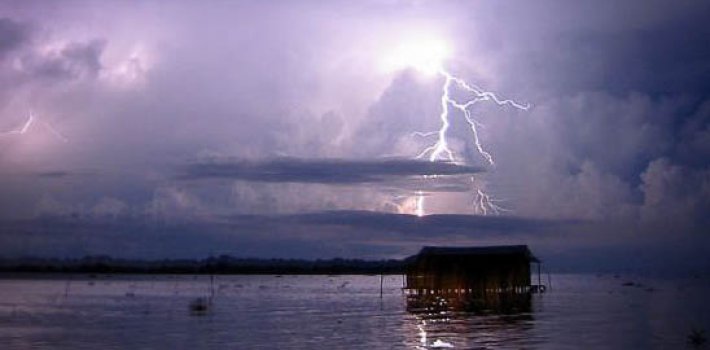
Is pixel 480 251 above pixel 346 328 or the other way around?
above

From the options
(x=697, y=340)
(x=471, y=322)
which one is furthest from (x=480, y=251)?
(x=697, y=340)

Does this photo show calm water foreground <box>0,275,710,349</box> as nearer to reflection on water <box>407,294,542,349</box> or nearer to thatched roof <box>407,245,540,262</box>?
reflection on water <box>407,294,542,349</box>

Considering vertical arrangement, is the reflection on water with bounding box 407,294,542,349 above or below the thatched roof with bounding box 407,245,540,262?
below

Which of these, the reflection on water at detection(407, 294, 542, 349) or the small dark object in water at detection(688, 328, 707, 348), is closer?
the small dark object in water at detection(688, 328, 707, 348)

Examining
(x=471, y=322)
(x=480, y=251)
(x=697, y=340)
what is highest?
(x=480, y=251)

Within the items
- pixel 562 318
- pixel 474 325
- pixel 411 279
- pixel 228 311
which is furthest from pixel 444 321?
pixel 411 279

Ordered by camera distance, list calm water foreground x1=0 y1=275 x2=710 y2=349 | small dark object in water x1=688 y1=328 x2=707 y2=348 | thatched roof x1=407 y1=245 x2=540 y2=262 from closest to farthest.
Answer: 1. small dark object in water x1=688 y1=328 x2=707 y2=348
2. calm water foreground x1=0 y1=275 x2=710 y2=349
3. thatched roof x1=407 y1=245 x2=540 y2=262

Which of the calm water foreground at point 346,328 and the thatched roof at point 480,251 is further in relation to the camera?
the thatched roof at point 480,251

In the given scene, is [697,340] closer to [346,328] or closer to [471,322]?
[471,322]

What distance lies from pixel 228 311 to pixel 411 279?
51.1 feet

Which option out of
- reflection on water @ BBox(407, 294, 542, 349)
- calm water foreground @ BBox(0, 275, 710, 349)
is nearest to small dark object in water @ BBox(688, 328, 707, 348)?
calm water foreground @ BBox(0, 275, 710, 349)

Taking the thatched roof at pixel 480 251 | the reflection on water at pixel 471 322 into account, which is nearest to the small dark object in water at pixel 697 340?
the reflection on water at pixel 471 322

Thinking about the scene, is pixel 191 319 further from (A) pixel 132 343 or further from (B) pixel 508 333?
(B) pixel 508 333

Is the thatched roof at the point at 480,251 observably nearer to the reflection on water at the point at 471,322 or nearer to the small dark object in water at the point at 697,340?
the reflection on water at the point at 471,322
